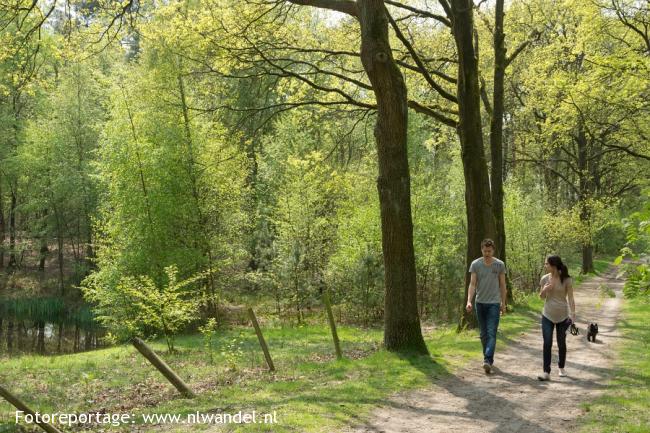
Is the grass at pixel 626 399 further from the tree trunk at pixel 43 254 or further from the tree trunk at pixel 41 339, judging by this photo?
the tree trunk at pixel 43 254

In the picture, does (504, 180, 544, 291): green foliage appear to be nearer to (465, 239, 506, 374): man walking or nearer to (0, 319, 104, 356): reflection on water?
(465, 239, 506, 374): man walking

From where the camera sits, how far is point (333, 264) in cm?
2211

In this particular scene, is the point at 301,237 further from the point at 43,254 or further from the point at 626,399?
the point at 43,254

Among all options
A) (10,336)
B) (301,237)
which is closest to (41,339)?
(10,336)

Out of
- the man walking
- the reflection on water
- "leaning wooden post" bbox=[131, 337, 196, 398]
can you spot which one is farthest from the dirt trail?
the reflection on water

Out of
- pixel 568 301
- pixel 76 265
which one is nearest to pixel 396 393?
pixel 568 301

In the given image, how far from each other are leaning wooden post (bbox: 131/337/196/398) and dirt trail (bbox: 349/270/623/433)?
10.8ft

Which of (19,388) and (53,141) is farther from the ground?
(53,141)

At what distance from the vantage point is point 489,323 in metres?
8.71

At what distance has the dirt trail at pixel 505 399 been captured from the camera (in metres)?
6.20

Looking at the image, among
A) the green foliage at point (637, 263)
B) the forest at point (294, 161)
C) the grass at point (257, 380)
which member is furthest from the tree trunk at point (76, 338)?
the green foliage at point (637, 263)

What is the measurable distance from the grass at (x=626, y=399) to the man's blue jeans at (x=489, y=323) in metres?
1.75

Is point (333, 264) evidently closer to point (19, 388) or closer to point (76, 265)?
point (19, 388)

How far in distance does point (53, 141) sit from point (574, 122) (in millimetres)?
30128
